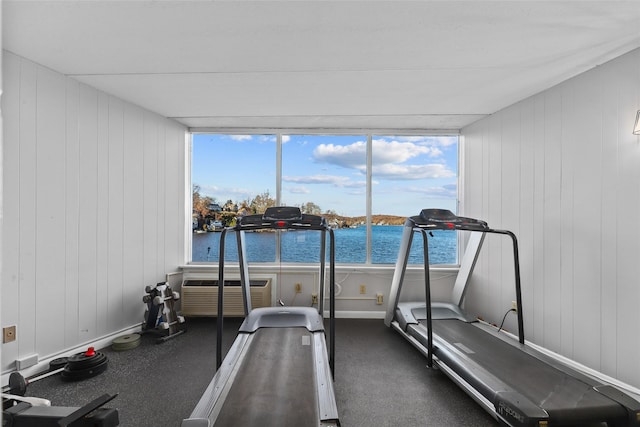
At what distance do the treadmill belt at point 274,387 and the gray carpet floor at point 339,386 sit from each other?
0.33m

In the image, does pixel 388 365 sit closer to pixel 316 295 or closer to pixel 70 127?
pixel 316 295

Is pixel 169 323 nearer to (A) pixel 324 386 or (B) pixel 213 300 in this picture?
(B) pixel 213 300

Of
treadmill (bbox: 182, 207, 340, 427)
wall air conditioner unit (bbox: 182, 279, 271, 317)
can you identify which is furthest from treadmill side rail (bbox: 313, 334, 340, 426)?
wall air conditioner unit (bbox: 182, 279, 271, 317)

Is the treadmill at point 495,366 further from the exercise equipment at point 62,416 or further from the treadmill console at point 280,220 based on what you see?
the exercise equipment at point 62,416

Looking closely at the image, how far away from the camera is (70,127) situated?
2969mm

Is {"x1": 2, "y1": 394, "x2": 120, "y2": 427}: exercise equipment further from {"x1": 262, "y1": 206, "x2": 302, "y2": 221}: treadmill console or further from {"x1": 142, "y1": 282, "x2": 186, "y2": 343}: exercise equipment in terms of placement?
{"x1": 142, "y1": 282, "x2": 186, "y2": 343}: exercise equipment

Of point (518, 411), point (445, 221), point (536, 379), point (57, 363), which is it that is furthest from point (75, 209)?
point (536, 379)

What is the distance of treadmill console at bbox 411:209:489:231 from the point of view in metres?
3.07

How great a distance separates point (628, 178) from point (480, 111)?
1578 millimetres

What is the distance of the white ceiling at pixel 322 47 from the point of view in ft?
6.66

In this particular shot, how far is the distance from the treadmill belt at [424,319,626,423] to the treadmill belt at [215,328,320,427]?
121 centimetres

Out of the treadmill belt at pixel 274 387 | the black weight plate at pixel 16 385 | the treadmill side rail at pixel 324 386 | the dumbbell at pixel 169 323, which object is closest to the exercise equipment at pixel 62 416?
the black weight plate at pixel 16 385

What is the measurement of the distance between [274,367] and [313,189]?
275cm

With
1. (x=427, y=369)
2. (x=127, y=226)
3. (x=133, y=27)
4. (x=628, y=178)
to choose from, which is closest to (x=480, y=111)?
(x=628, y=178)
